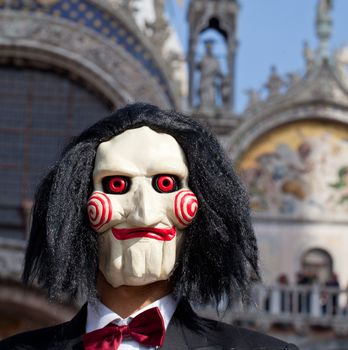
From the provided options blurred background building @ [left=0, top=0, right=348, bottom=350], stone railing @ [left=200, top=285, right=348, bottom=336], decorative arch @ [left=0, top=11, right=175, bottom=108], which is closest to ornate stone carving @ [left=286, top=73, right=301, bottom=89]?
blurred background building @ [left=0, top=0, right=348, bottom=350]

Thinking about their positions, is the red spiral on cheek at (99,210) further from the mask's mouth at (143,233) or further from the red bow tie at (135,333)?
the red bow tie at (135,333)

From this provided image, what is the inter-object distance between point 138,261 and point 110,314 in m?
0.14

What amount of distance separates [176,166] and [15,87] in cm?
1014

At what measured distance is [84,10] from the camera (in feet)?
40.1

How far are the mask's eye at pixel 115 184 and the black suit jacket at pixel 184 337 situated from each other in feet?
0.99

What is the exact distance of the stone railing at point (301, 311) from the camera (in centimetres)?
1020

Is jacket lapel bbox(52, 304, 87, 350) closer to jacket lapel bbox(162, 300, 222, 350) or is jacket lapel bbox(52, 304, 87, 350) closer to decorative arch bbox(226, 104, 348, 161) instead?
jacket lapel bbox(162, 300, 222, 350)

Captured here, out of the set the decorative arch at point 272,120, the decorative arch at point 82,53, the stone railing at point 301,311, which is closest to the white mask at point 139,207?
the stone railing at point 301,311

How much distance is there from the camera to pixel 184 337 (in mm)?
2416

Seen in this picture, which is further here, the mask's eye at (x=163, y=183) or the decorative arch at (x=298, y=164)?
the decorative arch at (x=298, y=164)

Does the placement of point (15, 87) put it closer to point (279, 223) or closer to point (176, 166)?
point (279, 223)

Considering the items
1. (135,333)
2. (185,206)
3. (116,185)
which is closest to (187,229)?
(185,206)

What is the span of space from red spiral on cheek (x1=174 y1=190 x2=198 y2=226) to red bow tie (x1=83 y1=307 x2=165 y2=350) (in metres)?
0.23

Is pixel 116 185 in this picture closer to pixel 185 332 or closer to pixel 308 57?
pixel 185 332
